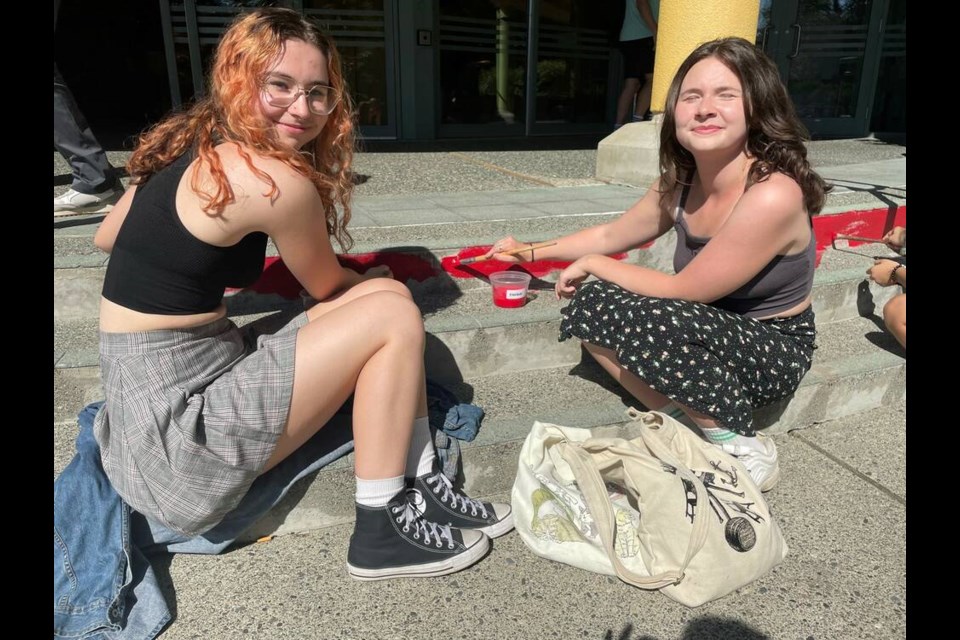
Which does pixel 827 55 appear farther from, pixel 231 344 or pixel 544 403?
pixel 231 344

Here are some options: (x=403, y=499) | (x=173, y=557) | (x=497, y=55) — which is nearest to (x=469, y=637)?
(x=403, y=499)

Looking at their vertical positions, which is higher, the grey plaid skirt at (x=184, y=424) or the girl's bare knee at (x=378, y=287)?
the girl's bare knee at (x=378, y=287)

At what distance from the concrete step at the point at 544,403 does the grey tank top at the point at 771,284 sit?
0.45 meters

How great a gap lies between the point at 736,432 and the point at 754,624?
2.13 feet

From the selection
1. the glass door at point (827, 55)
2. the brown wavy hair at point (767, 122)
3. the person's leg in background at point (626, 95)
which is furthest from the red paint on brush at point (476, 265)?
the glass door at point (827, 55)

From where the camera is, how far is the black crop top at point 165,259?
167 cm

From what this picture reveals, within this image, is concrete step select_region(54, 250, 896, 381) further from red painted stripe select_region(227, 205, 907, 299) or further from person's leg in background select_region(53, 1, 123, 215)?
person's leg in background select_region(53, 1, 123, 215)

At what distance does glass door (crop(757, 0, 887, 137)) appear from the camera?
27.6ft

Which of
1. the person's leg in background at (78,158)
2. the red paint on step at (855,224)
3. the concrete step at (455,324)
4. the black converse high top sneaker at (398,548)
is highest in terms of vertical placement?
the person's leg in background at (78,158)

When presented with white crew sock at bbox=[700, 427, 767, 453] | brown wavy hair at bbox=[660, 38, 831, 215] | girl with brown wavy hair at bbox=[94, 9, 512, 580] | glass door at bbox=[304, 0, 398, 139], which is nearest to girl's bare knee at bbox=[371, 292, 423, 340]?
girl with brown wavy hair at bbox=[94, 9, 512, 580]

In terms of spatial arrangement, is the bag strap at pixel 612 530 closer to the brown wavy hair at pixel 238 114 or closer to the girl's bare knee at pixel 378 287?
the girl's bare knee at pixel 378 287

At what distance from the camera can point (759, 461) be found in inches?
85.0

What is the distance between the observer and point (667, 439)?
1.96 metres

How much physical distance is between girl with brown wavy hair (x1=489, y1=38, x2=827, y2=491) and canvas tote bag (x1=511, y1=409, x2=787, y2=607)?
0.24 m
